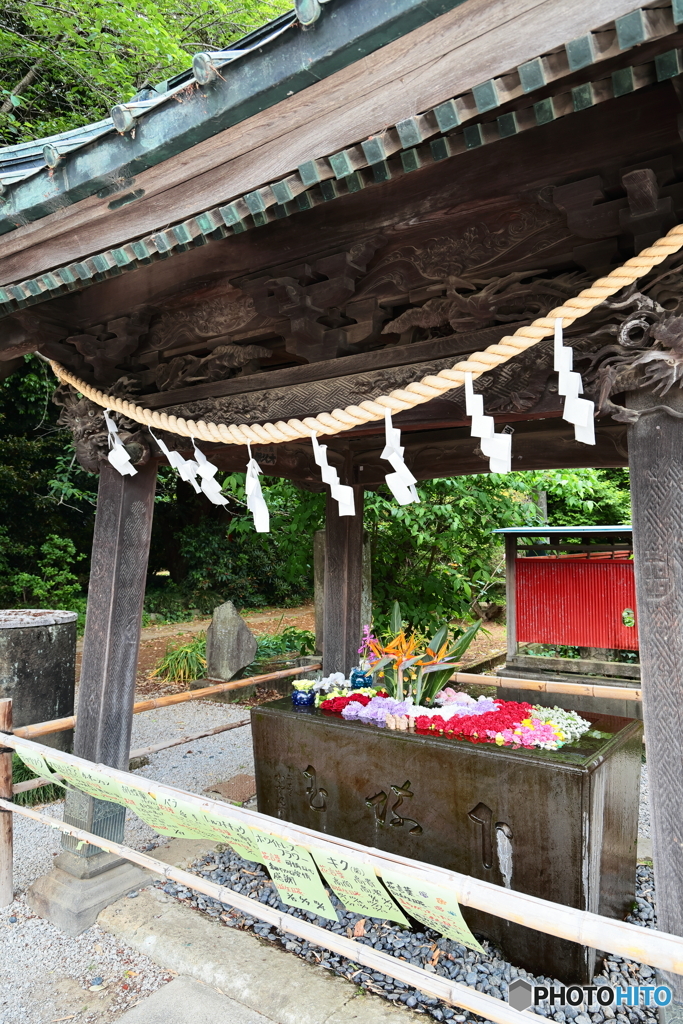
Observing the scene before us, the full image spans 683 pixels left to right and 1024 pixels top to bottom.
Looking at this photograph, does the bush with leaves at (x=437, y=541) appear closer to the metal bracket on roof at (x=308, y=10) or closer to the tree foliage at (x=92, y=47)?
the metal bracket on roof at (x=308, y=10)

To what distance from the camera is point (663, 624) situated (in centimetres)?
191

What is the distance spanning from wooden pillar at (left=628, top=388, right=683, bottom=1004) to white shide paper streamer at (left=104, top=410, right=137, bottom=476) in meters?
2.41

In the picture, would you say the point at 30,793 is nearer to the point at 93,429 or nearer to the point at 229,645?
the point at 93,429

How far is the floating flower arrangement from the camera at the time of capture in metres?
3.05

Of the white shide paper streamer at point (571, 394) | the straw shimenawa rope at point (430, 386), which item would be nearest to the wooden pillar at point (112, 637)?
the straw shimenawa rope at point (430, 386)

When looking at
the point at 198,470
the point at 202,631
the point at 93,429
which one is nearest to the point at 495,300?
the point at 198,470

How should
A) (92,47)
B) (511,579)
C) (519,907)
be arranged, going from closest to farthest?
(519,907)
(511,579)
(92,47)

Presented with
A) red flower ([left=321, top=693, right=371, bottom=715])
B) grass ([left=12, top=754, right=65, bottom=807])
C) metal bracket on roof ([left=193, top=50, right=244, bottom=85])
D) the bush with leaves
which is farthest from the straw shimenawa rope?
the bush with leaves

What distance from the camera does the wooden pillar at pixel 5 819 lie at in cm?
330

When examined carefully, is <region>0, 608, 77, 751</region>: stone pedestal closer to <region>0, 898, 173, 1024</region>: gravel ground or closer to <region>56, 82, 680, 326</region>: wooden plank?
<region>0, 898, 173, 1024</region>: gravel ground

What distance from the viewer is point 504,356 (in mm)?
1980

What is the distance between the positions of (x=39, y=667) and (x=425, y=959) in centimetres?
372

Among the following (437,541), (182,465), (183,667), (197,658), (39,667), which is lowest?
(183,667)

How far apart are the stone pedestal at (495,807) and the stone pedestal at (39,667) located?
2.50 metres
